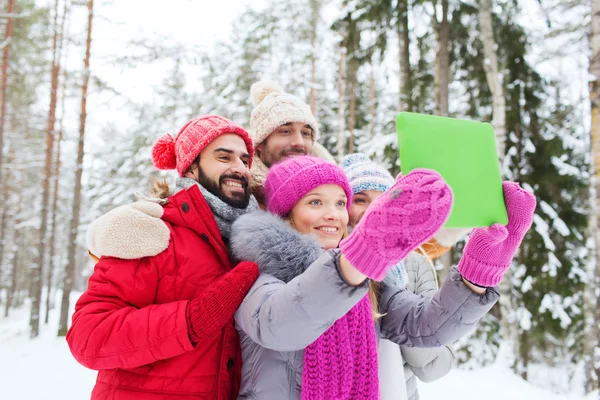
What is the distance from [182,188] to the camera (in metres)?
2.05

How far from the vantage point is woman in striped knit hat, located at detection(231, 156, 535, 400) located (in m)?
1.11

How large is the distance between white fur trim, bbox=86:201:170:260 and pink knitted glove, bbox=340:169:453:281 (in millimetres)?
964

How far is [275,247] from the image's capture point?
1.55 m

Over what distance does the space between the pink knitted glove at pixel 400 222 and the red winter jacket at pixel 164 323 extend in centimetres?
63

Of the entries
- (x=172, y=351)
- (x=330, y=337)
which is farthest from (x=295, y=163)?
(x=172, y=351)

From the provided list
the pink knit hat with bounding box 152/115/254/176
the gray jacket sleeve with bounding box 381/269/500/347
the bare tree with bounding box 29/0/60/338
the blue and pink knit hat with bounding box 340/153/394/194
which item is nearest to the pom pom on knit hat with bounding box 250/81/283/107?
the blue and pink knit hat with bounding box 340/153/394/194

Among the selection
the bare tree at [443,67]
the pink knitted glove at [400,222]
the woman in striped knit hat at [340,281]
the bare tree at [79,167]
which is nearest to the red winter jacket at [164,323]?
the woman in striped knit hat at [340,281]

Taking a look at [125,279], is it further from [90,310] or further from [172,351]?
[172,351]

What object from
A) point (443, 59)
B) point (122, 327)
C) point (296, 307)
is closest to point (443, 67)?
point (443, 59)

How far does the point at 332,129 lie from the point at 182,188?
1563cm

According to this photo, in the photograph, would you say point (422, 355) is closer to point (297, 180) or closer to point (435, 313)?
point (435, 313)

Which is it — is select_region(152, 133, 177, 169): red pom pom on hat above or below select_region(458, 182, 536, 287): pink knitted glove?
above

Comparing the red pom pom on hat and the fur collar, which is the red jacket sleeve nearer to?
the fur collar

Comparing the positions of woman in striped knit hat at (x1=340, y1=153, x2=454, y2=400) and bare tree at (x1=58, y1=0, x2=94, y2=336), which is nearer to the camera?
woman in striped knit hat at (x1=340, y1=153, x2=454, y2=400)
